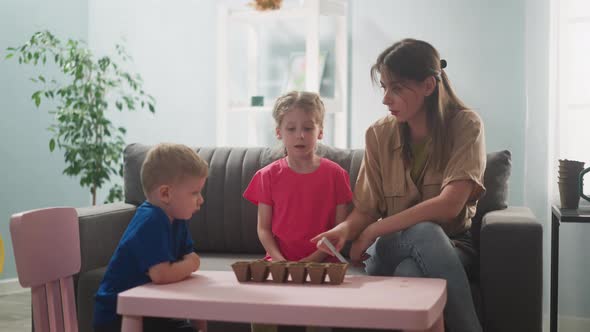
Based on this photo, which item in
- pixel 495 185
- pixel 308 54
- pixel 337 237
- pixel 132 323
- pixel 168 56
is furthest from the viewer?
pixel 168 56

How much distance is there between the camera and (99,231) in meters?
2.63

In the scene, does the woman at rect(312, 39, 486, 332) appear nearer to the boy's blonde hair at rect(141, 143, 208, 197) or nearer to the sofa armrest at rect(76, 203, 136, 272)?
the boy's blonde hair at rect(141, 143, 208, 197)

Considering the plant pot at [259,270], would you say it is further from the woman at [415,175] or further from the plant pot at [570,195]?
the plant pot at [570,195]

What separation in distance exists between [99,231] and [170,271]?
103cm

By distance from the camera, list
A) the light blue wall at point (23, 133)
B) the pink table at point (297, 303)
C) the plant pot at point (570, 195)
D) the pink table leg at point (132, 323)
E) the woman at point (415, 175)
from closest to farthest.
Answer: the pink table at point (297, 303)
the pink table leg at point (132, 323)
the woman at point (415, 175)
the plant pot at point (570, 195)
the light blue wall at point (23, 133)

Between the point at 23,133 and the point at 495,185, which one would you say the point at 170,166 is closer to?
the point at 495,185

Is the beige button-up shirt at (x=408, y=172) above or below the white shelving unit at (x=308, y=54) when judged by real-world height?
below

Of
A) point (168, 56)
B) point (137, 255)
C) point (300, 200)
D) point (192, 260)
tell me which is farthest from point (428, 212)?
point (168, 56)

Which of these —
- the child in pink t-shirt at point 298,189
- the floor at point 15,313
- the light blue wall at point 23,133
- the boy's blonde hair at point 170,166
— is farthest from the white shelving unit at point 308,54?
the boy's blonde hair at point 170,166

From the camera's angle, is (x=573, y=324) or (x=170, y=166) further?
(x=573, y=324)

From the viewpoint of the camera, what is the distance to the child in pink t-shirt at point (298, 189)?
2.29 meters

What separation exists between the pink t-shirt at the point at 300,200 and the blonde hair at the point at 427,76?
265 mm

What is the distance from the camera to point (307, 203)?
2348 mm

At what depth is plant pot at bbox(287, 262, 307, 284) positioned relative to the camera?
5.48ft
